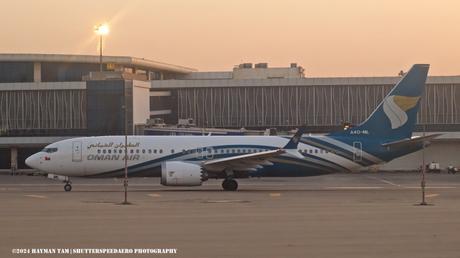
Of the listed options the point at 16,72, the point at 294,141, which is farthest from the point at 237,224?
the point at 16,72

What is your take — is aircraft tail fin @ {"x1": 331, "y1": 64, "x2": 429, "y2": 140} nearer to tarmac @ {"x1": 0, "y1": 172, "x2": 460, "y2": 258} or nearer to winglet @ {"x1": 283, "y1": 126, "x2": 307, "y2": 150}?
winglet @ {"x1": 283, "y1": 126, "x2": 307, "y2": 150}

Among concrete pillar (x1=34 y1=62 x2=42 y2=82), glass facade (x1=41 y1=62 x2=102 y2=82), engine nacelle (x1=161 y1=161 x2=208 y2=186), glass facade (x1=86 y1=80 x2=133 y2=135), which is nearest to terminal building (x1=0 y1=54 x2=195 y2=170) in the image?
glass facade (x1=86 y1=80 x2=133 y2=135)

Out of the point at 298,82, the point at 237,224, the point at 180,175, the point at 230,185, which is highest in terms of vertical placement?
the point at 298,82

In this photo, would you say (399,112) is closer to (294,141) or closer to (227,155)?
(294,141)

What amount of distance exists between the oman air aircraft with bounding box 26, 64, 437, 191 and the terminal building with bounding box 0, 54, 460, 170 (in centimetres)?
2856

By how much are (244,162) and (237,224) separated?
22.0 meters

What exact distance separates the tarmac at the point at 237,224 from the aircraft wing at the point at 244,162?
4.05 m

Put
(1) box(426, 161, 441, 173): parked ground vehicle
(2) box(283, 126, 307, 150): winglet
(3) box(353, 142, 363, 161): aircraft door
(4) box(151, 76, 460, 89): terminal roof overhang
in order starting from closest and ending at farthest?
(2) box(283, 126, 307, 150): winglet
(3) box(353, 142, 363, 161): aircraft door
(1) box(426, 161, 441, 173): parked ground vehicle
(4) box(151, 76, 460, 89): terminal roof overhang

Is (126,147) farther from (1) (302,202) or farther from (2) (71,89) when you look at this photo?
(2) (71,89)

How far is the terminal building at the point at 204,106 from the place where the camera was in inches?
3078

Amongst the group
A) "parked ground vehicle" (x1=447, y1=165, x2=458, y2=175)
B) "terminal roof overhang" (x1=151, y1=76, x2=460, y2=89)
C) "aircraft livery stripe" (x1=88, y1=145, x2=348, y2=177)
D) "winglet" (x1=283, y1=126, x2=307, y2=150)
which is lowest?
"parked ground vehicle" (x1=447, y1=165, x2=458, y2=175)

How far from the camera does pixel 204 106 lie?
291 feet

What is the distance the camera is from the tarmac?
770 inches

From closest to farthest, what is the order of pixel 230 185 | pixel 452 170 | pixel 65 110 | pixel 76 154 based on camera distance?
pixel 76 154, pixel 230 185, pixel 452 170, pixel 65 110
